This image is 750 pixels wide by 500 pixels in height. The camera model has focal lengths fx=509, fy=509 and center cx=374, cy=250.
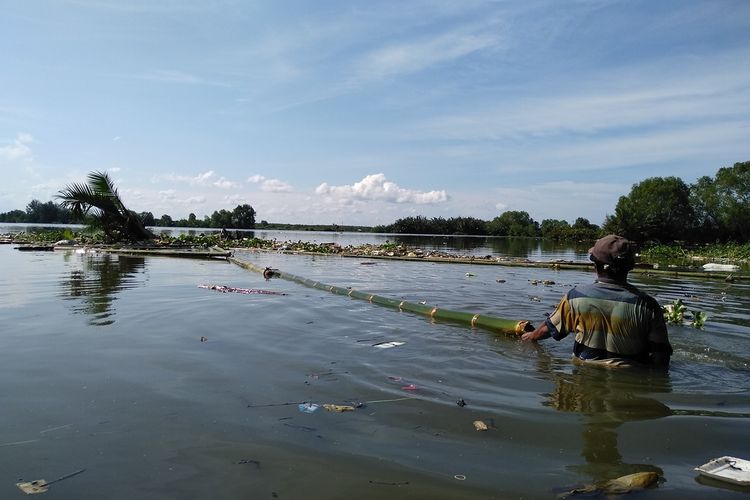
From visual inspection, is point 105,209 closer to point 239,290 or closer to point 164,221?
point 239,290

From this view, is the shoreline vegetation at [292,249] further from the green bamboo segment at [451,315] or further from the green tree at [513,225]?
the green tree at [513,225]

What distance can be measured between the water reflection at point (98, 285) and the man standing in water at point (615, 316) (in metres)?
6.36

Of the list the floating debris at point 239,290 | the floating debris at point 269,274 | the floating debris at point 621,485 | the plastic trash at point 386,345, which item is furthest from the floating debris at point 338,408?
the floating debris at point 269,274

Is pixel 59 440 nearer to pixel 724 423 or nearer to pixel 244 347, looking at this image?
pixel 244 347

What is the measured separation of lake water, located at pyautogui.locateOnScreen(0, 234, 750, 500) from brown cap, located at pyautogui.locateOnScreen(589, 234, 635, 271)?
1160mm

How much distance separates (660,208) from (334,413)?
3125 inches

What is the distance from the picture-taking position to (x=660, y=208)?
7188cm

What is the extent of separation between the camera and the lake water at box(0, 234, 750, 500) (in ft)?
9.80

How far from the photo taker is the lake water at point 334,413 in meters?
2.99

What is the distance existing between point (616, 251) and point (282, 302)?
663 centimetres

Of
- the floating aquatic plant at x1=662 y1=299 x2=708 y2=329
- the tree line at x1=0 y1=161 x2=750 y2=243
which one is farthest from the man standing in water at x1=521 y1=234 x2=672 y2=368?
the tree line at x1=0 y1=161 x2=750 y2=243

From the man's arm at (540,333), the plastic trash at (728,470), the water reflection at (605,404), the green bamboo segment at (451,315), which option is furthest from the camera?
the green bamboo segment at (451,315)

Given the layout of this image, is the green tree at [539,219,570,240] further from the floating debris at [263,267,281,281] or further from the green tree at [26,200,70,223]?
the green tree at [26,200,70,223]

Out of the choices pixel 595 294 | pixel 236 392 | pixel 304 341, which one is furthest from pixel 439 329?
pixel 236 392
